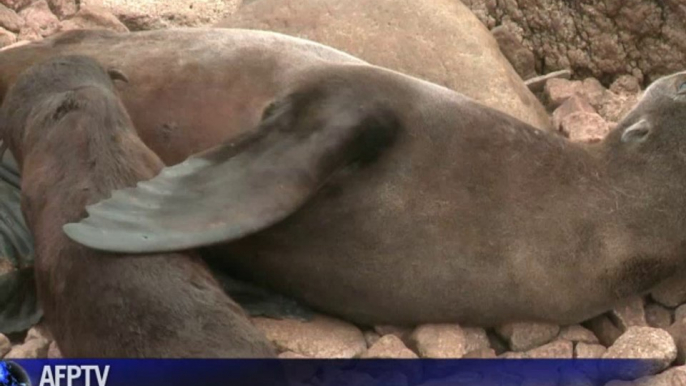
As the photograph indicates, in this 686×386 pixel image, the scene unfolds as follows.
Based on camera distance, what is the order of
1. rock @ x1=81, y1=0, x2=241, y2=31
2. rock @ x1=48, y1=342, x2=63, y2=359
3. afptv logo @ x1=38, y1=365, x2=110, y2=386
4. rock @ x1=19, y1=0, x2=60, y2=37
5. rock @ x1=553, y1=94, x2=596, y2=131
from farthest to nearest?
1. rock @ x1=81, y1=0, x2=241, y2=31
2. rock @ x1=19, y1=0, x2=60, y2=37
3. rock @ x1=553, y1=94, x2=596, y2=131
4. rock @ x1=48, y1=342, x2=63, y2=359
5. afptv logo @ x1=38, y1=365, x2=110, y2=386

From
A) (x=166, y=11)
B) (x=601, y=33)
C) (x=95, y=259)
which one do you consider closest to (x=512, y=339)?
(x=95, y=259)

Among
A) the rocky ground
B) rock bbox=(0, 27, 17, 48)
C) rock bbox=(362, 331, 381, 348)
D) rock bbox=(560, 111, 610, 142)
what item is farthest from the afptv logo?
rock bbox=(0, 27, 17, 48)

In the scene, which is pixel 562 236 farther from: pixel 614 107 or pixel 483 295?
pixel 614 107

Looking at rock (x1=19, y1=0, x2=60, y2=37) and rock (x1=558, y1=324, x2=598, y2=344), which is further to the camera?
rock (x1=19, y1=0, x2=60, y2=37)

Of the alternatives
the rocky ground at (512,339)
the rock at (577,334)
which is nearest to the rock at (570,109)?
the rocky ground at (512,339)

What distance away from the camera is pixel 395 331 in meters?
4.18

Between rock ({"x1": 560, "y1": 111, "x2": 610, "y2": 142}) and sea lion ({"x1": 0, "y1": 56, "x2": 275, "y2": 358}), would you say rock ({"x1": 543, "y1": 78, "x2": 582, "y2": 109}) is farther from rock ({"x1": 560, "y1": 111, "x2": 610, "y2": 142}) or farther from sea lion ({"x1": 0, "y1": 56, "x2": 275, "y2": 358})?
sea lion ({"x1": 0, "y1": 56, "x2": 275, "y2": 358})

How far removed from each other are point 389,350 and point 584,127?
1.75 m

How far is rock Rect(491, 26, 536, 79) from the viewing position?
620cm

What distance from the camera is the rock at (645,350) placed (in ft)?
12.8

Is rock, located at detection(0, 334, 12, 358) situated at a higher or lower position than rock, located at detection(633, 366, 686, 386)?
lower

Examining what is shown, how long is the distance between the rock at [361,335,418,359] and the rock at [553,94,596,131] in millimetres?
1789

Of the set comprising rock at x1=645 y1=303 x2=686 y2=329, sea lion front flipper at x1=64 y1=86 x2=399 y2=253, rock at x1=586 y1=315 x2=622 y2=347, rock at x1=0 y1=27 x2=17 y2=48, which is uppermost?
sea lion front flipper at x1=64 y1=86 x2=399 y2=253

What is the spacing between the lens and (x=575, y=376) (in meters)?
3.93
